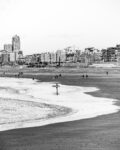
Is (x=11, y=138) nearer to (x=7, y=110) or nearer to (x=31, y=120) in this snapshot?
(x=31, y=120)

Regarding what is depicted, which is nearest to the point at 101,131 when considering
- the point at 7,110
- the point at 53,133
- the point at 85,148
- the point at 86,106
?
the point at 53,133

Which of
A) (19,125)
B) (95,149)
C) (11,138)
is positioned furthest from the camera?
(19,125)

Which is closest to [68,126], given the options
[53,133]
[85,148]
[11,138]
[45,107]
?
[53,133]

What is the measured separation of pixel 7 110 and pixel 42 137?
47.7 feet

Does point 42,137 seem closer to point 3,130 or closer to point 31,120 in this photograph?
point 3,130

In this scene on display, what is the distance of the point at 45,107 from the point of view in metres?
46.1

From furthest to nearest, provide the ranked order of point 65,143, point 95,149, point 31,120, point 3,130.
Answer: point 31,120 < point 3,130 < point 65,143 < point 95,149

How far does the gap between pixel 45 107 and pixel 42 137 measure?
17.6m

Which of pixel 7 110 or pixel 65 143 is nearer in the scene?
pixel 65 143

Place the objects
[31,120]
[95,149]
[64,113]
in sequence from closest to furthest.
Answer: [95,149]
[31,120]
[64,113]

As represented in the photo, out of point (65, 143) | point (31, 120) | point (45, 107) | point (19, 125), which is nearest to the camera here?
point (65, 143)

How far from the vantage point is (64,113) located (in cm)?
4178

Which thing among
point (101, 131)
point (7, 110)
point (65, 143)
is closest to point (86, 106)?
point (7, 110)

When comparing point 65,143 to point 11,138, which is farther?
point 11,138
